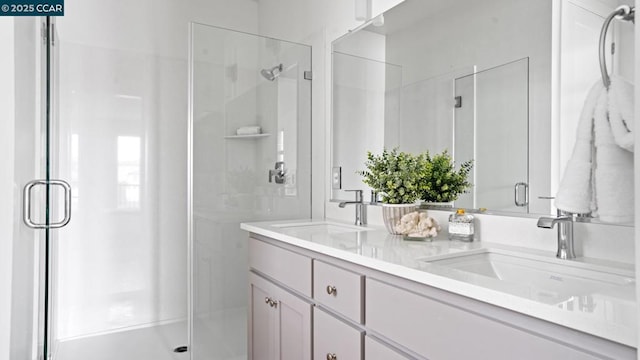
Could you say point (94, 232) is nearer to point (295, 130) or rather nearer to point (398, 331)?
point (295, 130)

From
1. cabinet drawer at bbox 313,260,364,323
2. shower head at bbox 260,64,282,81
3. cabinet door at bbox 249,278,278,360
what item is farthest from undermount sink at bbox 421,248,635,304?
shower head at bbox 260,64,282,81

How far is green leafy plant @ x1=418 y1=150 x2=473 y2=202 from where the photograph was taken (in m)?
1.59

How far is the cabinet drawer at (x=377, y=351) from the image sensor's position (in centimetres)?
109

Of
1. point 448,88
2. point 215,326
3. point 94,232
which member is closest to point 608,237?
point 448,88

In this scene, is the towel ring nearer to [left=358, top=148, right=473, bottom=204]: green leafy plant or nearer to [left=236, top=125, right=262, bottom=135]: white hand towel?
[left=358, top=148, right=473, bottom=204]: green leafy plant

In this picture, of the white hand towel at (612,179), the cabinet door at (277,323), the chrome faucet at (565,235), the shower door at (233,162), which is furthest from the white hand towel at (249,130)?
the white hand towel at (612,179)

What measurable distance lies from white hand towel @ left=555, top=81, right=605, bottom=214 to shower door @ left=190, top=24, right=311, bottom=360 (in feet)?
5.35

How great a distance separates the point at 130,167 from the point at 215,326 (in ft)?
4.49

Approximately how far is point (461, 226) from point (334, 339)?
2.01 feet

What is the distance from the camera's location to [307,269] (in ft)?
4.97

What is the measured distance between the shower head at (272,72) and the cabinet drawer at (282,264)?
1.00 metres

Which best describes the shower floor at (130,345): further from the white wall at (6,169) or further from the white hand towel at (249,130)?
the white hand towel at (249,130)

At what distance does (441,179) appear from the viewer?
64.7 inches

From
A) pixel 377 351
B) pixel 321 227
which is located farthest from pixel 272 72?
pixel 377 351
